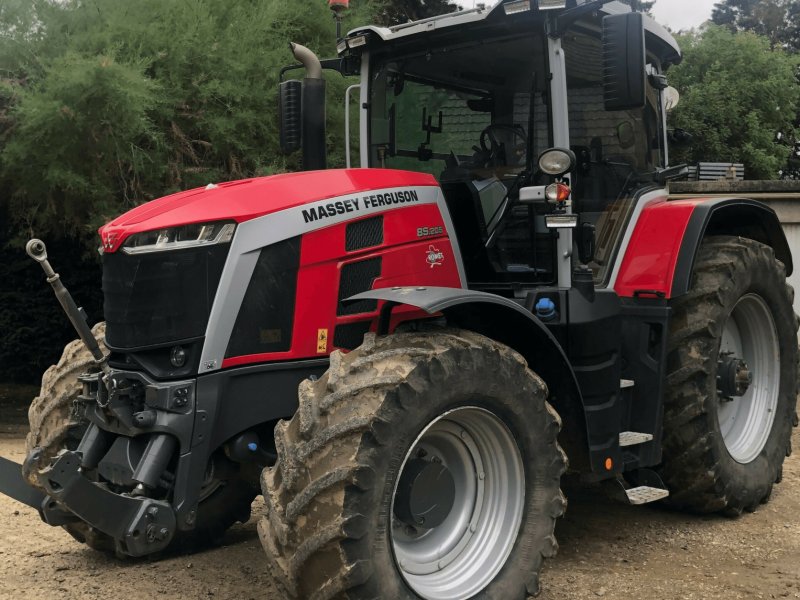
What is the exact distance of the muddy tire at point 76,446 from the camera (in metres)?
4.10

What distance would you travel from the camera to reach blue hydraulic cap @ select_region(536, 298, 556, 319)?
4242 mm

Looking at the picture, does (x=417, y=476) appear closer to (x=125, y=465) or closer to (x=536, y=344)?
(x=536, y=344)

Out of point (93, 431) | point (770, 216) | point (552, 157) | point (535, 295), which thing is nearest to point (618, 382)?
point (535, 295)

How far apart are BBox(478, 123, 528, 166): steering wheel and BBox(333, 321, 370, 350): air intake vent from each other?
1152 millimetres

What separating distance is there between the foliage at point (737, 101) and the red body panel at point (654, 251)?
19269mm

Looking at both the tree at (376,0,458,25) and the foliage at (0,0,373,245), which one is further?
the tree at (376,0,458,25)

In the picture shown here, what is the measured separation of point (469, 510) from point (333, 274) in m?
1.12

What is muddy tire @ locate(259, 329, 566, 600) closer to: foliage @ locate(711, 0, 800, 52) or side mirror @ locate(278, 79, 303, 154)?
side mirror @ locate(278, 79, 303, 154)

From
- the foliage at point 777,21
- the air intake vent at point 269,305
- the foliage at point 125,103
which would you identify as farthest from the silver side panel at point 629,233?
the foliage at point 777,21

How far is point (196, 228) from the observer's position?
140 inches

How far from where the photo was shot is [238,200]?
3.63 metres

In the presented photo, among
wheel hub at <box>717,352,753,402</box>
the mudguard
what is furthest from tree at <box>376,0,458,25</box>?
wheel hub at <box>717,352,753,402</box>

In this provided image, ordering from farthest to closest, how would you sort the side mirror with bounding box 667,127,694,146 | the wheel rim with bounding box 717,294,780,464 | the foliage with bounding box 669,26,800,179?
the foliage with bounding box 669,26,800,179 → the side mirror with bounding box 667,127,694,146 → the wheel rim with bounding box 717,294,780,464

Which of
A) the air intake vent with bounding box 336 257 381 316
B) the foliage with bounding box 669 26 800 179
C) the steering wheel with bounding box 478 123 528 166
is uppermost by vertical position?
the foliage with bounding box 669 26 800 179
